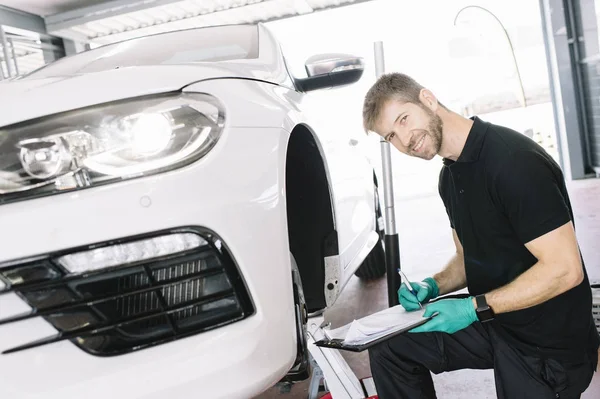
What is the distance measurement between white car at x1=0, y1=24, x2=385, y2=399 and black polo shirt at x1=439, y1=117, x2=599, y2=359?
1.98ft

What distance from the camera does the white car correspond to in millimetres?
988

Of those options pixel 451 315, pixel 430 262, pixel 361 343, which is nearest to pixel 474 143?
pixel 451 315

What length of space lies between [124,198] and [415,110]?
2.91 ft

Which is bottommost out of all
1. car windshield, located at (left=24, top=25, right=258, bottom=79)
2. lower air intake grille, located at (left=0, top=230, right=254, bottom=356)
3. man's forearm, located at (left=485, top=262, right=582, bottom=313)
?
man's forearm, located at (left=485, top=262, right=582, bottom=313)

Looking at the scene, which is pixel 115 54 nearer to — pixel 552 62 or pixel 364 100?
pixel 364 100

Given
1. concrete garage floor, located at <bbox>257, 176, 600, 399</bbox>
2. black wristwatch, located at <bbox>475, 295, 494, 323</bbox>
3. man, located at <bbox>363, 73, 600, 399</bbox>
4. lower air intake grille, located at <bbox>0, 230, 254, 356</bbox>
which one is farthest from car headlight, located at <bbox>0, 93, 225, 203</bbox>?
concrete garage floor, located at <bbox>257, 176, 600, 399</bbox>

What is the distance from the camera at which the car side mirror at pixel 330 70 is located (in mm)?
1953

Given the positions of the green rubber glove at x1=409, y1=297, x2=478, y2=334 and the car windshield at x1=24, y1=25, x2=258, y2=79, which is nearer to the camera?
the green rubber glove at x1=409, y1=297, x2=478, y2=334

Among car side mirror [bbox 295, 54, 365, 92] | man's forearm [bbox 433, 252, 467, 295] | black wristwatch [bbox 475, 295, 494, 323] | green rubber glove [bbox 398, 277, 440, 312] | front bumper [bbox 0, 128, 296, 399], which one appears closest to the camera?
front bumper [bbox 0, 128, 296, 399]

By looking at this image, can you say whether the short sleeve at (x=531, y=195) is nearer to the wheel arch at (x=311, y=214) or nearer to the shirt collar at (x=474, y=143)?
the shirt collar at (x=474, y=143)

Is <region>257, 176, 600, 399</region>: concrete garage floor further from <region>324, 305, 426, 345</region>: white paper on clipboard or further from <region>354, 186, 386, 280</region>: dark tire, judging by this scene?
<region>324, 305, 426, 345</region>: white paper on clipboard

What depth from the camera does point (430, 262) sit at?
3572 millimetres

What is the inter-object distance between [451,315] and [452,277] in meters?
0.44

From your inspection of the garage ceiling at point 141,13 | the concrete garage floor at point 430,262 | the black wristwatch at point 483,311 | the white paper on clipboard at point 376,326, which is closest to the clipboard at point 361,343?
the white paper on clipboard at point 376,326
